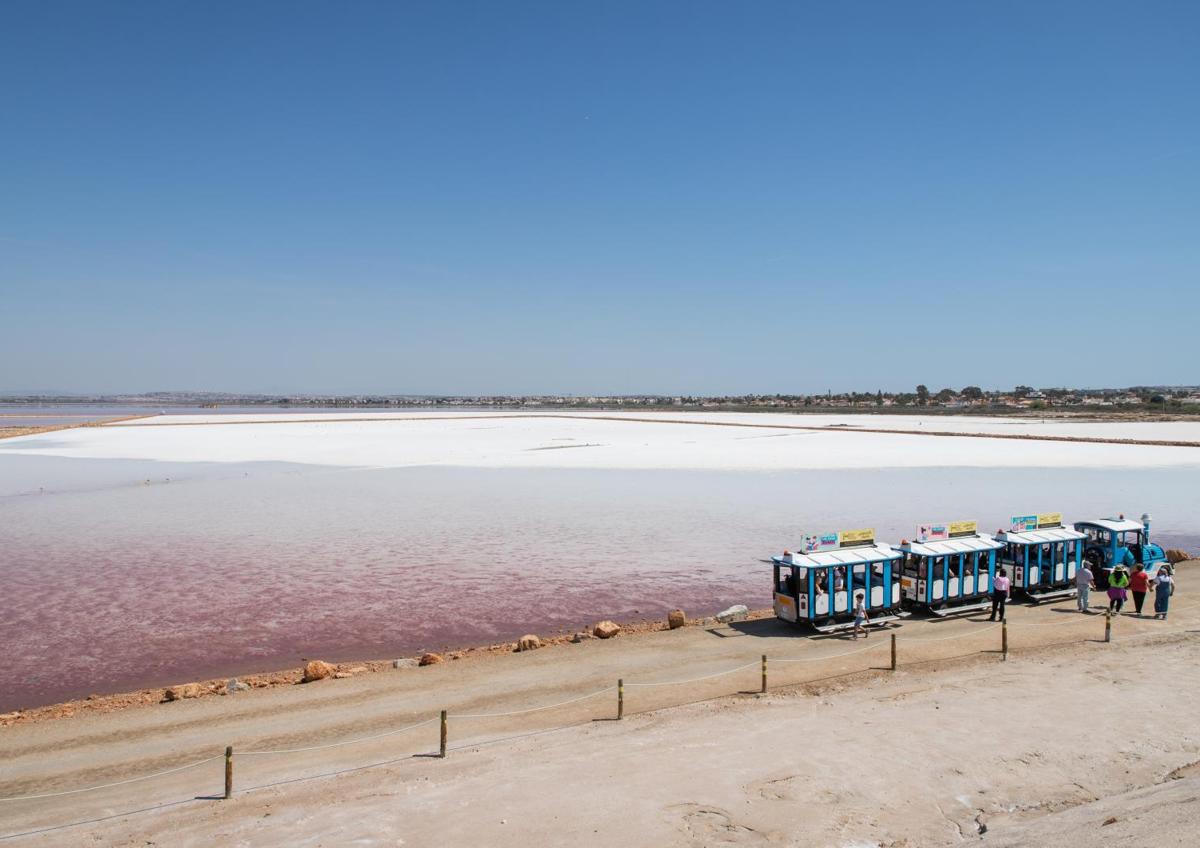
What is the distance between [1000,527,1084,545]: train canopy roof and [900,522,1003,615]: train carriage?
0.79m

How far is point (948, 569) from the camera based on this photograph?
1944 centimetres

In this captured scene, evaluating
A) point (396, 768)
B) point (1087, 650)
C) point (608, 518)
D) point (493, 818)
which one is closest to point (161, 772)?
point (396, 768)

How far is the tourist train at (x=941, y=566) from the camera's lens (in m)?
18.1

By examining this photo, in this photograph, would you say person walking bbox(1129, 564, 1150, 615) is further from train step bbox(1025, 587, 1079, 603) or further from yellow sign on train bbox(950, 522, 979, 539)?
yellow sign on train bbox(950, 522, 979, 539)

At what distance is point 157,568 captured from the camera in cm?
2470

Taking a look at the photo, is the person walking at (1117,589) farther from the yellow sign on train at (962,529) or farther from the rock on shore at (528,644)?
the rock on shore at (528,644)

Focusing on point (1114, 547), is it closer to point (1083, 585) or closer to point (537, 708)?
point (1083, 585)

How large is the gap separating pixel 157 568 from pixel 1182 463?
64855 mm

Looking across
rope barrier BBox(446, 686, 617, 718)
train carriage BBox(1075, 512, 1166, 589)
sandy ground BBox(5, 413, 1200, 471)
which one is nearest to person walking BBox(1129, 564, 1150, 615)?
train carriage BBox(1075, 512, 1166, 589)

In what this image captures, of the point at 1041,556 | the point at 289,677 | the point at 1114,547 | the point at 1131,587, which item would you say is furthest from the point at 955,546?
the point at 289,677

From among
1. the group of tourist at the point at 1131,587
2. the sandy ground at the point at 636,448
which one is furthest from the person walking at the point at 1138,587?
the sandy ground at the point at 636,448

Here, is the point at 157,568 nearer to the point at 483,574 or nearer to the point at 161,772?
the point at 483,574

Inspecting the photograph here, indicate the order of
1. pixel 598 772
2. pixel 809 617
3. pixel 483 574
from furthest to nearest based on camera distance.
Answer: pixel 483 574, pixel 809 617, pixel 598 772

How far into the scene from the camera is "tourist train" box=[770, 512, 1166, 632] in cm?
1806
